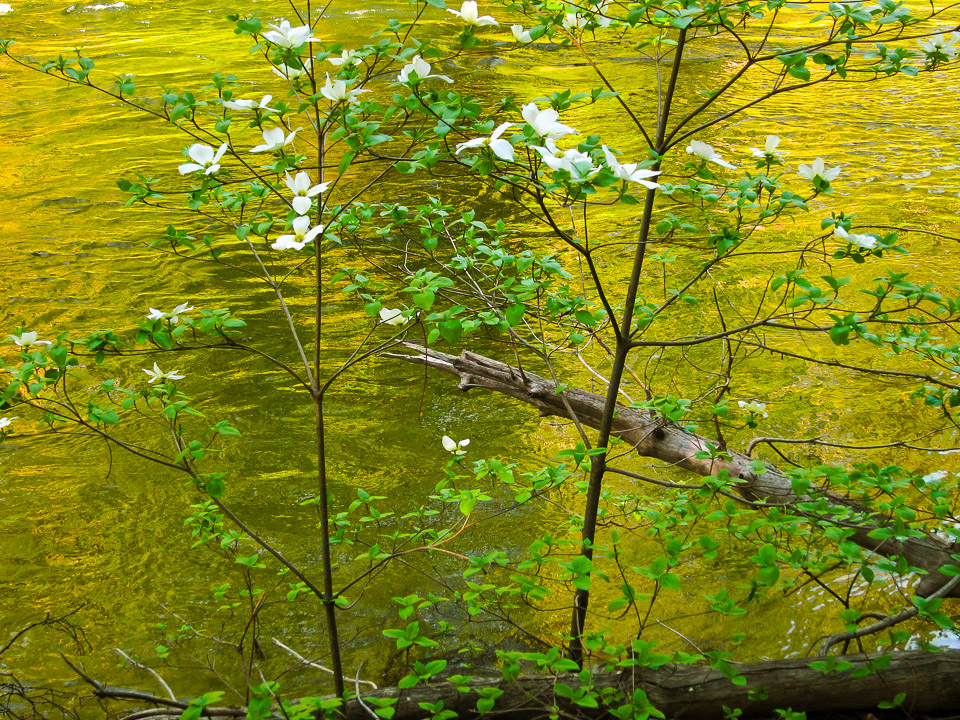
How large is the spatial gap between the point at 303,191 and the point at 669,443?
5.59 feet

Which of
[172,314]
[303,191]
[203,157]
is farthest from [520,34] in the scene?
[172,314]

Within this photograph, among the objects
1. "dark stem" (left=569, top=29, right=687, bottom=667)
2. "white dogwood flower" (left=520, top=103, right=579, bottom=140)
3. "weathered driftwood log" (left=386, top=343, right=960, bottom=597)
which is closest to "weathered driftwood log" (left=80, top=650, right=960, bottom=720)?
"dark stem" (left=569, top=29, right=687, bottom=667)

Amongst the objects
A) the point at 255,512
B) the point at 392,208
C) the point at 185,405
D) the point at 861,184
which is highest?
the point at 392,208

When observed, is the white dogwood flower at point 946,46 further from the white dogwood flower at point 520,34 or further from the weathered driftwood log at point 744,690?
the weathered driftwood log at point 744,690

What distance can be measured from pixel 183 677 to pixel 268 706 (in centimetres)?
115

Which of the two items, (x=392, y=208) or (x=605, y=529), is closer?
(x=392, y=208)

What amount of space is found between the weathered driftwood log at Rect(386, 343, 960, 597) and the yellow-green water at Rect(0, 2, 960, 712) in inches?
18.0

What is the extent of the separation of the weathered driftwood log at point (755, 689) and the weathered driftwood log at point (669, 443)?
29 cm

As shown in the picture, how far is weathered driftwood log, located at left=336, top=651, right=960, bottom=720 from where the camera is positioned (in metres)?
1.98

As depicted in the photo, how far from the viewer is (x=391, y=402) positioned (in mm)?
4098

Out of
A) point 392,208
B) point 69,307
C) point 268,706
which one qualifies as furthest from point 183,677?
point 69,307

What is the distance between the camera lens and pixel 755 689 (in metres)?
1.97

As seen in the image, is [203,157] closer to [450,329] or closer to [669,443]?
[450,329]

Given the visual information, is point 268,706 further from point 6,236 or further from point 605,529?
point 6,236
